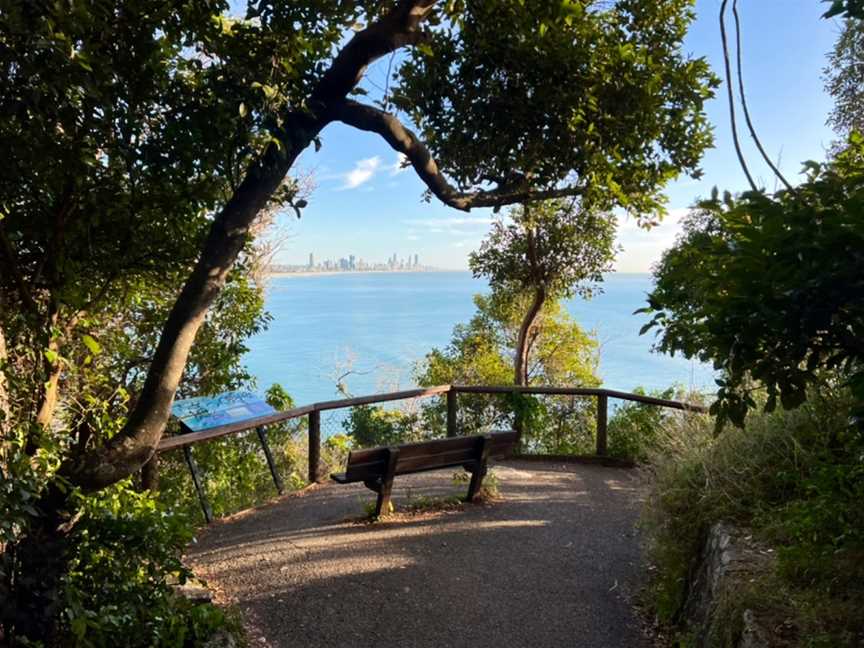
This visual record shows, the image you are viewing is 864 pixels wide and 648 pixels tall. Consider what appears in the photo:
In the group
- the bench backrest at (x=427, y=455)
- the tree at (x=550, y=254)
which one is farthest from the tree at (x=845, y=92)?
the bench backrest at (x=427, y=455)

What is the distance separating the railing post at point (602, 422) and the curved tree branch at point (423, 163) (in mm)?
3321

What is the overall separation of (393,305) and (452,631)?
→ 5506cm

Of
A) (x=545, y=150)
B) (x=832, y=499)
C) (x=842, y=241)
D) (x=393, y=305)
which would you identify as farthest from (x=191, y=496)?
(x=393, y=305)

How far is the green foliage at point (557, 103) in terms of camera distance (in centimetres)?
390

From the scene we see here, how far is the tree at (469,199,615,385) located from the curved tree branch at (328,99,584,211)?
5.27 m

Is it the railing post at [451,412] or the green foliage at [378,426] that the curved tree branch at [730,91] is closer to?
the railing post at [451,412]

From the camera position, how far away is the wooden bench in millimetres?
4480

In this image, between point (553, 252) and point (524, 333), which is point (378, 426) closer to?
point (524, 333)

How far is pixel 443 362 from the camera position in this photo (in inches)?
486

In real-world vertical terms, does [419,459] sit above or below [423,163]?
below

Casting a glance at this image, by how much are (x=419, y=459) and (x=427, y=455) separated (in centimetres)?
9

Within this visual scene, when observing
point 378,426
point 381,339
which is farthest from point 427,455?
point 381,339

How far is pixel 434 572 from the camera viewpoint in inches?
149

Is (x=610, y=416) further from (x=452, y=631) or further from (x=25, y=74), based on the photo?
(x=25, y=74)
